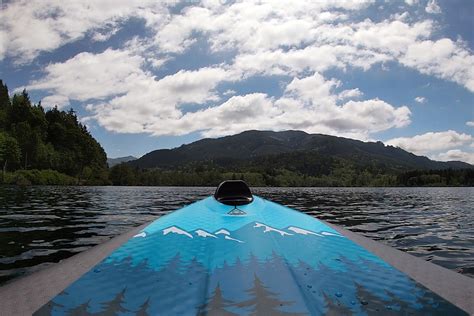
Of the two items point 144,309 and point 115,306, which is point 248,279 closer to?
point 144,309

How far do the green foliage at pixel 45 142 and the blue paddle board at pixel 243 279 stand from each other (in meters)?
96.5

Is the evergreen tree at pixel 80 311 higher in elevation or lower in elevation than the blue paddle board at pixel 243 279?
lower

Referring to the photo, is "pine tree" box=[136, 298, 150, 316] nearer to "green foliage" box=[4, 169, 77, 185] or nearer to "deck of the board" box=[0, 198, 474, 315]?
"deck of the board" box=[0, 198, 474, 315]

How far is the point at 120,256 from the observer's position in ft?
19.1

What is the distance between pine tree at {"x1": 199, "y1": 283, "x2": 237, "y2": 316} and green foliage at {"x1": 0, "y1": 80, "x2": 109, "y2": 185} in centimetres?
9842

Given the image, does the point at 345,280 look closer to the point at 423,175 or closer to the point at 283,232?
the point at 283,232

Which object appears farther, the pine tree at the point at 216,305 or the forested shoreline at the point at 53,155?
the forested shoreline at the point at 53,155

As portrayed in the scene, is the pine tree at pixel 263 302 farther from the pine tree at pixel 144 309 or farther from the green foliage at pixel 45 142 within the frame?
the green foliage at pixel 45 142

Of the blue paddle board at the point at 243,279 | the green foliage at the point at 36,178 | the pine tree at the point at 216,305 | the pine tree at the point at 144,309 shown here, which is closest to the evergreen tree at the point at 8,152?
the green foliage at the point at 36,178

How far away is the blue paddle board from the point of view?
401cm

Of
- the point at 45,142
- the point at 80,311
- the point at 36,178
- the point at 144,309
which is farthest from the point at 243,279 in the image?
the point at 45,142

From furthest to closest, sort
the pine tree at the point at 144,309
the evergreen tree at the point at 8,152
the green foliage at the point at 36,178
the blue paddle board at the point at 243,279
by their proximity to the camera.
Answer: the evergreen tree at the point at 8,152 → the green foliage at the point at 36,178 → the blue paddle board at the point at 243,279 → the pine tree at the point at 144,309

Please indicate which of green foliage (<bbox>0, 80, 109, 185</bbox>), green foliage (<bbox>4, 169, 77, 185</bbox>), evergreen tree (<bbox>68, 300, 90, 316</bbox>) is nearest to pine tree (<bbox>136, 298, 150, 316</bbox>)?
evergreen tree (<bbox>68, 300, 90, 316</bbox>)

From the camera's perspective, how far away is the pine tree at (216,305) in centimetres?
387
